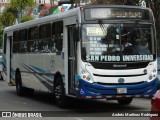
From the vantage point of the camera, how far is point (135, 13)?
44.3 ft

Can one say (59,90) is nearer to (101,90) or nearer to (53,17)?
(101,90)

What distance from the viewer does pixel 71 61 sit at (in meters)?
13.6

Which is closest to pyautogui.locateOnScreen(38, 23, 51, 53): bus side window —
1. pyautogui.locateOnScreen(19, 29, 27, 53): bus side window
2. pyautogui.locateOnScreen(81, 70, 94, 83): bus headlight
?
pyautogui.locateOnScreen(19, 29, 27, 53): bus side window

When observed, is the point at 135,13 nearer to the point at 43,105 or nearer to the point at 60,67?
the point at 60,67

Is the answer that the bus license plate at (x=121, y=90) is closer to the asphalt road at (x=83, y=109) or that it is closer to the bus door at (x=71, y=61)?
the asphalt road at (x=83, y=109)

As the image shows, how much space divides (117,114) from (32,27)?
251 inches

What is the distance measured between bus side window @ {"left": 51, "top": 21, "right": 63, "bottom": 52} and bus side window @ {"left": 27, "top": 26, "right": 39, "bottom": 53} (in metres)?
1.89

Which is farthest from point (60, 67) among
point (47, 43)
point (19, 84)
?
point (19, 84)

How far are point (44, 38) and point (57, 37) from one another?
139 centimetres

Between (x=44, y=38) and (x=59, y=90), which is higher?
(x=44, y=38)

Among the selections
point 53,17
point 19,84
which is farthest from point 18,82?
point 53,17

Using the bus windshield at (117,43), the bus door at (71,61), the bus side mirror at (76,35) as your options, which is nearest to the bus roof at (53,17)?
the bus door at (71,61)

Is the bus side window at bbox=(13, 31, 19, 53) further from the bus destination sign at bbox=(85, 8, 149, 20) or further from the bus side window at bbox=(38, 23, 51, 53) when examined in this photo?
the bus destination sign at bbox=(85, 8, 149, 20)

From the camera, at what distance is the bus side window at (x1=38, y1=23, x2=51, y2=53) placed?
51.4 ft
